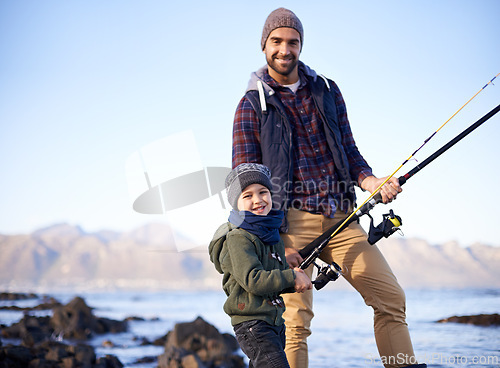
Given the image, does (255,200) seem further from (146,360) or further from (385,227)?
(146,360)

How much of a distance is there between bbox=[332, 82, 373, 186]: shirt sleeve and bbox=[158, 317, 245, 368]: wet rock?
493cm

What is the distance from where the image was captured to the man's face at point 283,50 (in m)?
3.18

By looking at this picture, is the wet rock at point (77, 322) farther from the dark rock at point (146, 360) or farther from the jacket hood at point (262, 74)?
the jacket hood at point (262, 74)

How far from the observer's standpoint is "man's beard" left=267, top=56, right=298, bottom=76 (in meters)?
3.22

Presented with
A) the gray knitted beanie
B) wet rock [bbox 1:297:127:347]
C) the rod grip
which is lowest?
the rod grip

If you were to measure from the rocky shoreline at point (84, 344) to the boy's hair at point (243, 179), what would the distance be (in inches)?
205

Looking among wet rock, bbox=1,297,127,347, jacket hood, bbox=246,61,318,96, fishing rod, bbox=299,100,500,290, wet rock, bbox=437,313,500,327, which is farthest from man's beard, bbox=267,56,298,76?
wet rock, bbox=1,297,127,347

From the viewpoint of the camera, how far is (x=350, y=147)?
3.43 metres

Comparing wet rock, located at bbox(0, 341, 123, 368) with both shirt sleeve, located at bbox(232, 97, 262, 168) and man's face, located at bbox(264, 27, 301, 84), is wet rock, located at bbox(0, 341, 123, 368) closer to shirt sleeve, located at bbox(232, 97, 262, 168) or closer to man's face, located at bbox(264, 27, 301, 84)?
shirt sleeve, located at bbox(232, 97, 262, 168)

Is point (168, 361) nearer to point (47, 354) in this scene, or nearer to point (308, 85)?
point (47, 354)

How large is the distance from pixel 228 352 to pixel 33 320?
7.23 meters

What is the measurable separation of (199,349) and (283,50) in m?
7.55

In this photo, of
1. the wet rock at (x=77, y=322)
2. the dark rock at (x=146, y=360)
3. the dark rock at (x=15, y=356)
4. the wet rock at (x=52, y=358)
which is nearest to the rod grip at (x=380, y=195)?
the wet rock at (x=52, y=358)

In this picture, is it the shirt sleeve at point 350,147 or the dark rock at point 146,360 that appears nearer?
the shirt sleeve at point 350,147
